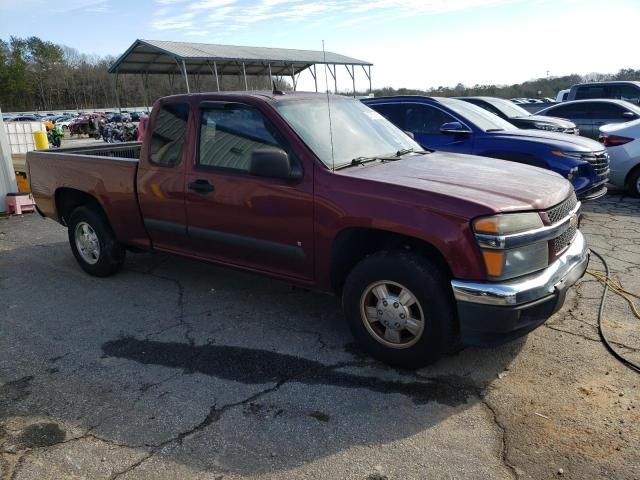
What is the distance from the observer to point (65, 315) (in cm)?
457

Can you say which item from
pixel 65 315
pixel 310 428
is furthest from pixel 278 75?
pixel 310 428

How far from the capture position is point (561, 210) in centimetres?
344

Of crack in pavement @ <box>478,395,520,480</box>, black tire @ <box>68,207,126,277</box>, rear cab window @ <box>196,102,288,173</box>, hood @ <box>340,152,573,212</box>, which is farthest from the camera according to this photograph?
black tire @ <box>68,207,126,277</box>

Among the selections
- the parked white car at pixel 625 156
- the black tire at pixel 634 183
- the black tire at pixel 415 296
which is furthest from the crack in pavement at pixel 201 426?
the black tire at pixel 634 183

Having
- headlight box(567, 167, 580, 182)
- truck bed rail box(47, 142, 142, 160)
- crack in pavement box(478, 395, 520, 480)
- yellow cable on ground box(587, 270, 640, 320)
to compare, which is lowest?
crack in pavement box(478, 395, 520, 480)

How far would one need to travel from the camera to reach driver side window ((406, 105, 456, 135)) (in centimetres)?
811

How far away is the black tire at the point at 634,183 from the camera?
352 inches

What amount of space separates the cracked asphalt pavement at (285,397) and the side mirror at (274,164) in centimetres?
129

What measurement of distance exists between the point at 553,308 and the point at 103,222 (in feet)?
14.2

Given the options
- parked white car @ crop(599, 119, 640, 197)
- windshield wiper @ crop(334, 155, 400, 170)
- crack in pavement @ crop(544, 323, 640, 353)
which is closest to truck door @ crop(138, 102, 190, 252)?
windshield wiper @ crop(334, 155, 400, 170)

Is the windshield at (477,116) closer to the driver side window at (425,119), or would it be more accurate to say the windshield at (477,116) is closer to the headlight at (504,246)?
the driver side window at (425,119)

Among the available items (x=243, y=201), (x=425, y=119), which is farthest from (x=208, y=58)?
(x=243, y=201)

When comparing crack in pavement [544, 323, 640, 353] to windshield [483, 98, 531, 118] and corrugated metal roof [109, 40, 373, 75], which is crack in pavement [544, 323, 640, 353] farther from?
corrugated metal roof [109, 40, 373, 75]

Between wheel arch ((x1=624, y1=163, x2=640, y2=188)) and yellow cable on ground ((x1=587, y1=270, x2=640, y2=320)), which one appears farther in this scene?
wheel arch ((x1=624, y1=163, x2=640, y2=188))
